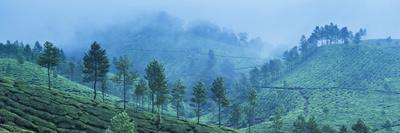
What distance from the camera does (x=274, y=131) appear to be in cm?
17725

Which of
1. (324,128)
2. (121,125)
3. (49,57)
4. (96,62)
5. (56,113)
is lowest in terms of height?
(324,128)

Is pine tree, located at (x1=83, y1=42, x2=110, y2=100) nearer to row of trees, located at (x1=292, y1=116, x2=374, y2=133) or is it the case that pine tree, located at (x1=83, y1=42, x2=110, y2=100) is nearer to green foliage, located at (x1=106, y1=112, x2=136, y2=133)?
green foliage, located at (x1=106, y1=112, x2=136, y2=133)

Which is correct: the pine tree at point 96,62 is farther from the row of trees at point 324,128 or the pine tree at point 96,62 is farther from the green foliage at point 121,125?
the row of trees at point 324,128

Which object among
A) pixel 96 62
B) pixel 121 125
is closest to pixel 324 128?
pixel 96 62

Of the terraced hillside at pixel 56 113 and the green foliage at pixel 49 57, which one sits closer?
the terraced hillside at pixel 56 113

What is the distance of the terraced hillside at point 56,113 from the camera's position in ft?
307

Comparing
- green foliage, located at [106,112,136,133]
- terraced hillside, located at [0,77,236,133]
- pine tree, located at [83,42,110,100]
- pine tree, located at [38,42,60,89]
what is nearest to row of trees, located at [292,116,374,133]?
terraced hillside, located at [0,77,236,133]

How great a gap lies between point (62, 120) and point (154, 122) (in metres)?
27.0

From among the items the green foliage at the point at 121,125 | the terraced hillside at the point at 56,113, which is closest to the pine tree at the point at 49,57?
the terraced hillside at the point at 56,113

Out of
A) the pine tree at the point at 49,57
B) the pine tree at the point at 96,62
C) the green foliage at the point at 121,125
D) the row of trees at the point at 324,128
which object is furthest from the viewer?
the pine tree at the point at 96,62

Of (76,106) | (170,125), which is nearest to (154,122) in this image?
(170,125)

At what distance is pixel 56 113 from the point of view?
10456 cm

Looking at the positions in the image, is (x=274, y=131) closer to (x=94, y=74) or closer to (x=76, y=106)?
(x=94, y=74)

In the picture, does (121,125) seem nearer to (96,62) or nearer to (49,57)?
(96,62)
